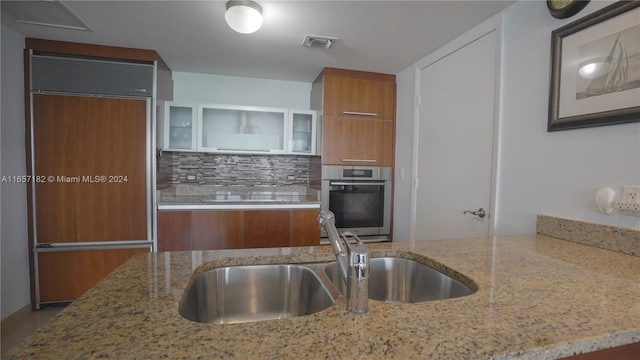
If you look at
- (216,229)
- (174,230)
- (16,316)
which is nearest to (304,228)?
(216,229)

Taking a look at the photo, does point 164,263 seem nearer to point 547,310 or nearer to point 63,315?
point 63,315

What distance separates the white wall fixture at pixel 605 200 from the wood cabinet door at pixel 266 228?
2034mm

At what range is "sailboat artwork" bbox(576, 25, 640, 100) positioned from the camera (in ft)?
3.60

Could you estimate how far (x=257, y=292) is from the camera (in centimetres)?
100

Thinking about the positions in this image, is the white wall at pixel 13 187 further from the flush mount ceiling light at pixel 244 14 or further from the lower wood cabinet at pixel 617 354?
the lower wood cabinet at pixel 617 354

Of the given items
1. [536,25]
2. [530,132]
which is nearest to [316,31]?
[536,25]

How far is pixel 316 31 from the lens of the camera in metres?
2.00

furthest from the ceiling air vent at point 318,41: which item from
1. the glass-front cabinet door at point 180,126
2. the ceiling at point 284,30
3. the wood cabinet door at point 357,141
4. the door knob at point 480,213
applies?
the door knob at point 480,213

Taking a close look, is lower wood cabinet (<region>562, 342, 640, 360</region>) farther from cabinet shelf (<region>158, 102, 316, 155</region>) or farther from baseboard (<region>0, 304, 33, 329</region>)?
baseboard (<region>0, 304, 33, 329</region>)

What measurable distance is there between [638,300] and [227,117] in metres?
2.91

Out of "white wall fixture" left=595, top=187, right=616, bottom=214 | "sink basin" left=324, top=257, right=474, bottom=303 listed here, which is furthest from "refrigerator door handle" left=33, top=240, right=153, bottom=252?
"white wall fixture" left=595, top=187, right=616, bottom=214

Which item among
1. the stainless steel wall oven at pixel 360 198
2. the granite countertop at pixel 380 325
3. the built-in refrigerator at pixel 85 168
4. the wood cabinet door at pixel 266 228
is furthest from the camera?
the stainless steel wall oven at pixel 360 198

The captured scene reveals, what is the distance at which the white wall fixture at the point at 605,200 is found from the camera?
1154mm

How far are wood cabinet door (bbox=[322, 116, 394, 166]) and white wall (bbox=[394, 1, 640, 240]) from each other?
4.15 feet
